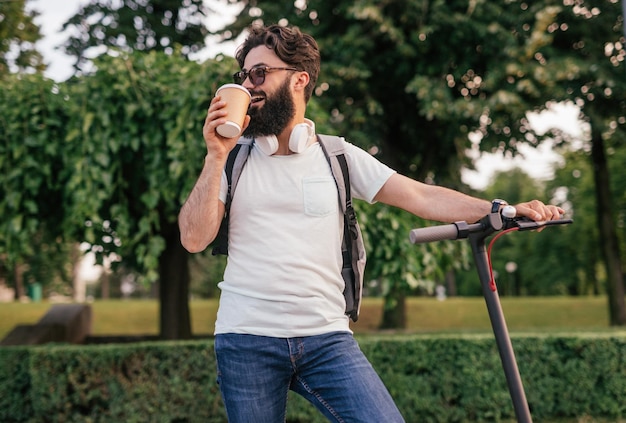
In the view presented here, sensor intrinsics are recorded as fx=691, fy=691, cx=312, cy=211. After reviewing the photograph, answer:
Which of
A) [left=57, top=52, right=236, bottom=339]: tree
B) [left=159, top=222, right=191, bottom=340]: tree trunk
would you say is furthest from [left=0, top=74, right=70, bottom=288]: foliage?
[left=159, top=222, right=191, bottom=340]: tree trunk

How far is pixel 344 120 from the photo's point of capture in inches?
422

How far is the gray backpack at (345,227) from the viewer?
86.1 inches

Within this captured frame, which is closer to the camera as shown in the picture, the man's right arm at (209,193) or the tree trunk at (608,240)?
the man's right arm at (209,193)

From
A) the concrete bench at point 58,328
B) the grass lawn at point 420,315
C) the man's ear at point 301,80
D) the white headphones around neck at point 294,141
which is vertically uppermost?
the man's ear at point 301,80

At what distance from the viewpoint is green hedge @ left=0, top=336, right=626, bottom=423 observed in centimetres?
588

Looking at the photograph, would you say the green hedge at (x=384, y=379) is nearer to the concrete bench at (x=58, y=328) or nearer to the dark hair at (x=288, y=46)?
the concrete bench at (x=58, y=328)

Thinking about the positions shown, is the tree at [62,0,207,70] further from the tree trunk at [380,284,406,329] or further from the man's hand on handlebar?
the man's hand on handlebar

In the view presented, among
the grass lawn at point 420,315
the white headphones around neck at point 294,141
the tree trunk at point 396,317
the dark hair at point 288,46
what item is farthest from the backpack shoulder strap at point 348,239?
the grass lawn at point 420,315

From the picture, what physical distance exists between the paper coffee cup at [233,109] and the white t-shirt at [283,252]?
0.84 ft

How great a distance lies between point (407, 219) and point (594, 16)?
5.08m

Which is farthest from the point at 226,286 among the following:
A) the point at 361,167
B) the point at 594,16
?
the point at 594,16

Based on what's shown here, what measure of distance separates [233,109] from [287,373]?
79 centimetres

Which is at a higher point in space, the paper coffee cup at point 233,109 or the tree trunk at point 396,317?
the paper coffee cup at point 233,109

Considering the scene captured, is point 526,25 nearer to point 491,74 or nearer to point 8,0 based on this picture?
point 491,74
